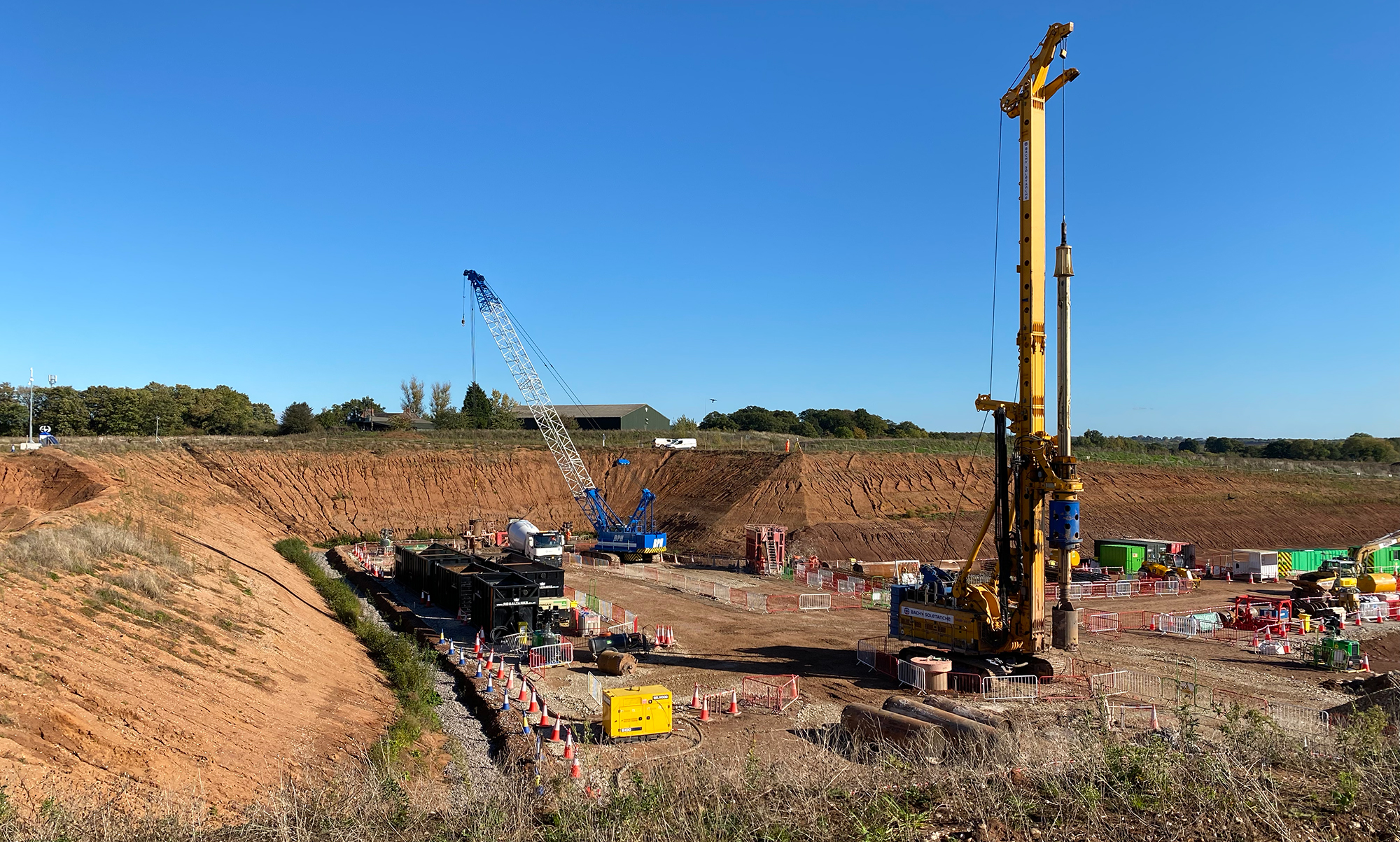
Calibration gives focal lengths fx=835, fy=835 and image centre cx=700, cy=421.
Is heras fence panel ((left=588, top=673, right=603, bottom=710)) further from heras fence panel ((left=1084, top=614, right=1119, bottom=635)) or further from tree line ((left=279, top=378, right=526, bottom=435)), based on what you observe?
tree line ((left=279, top=378, right=526, bottom=435))

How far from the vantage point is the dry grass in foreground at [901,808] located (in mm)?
7617

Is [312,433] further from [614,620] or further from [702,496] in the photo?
[614,620]

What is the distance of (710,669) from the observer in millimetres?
23312

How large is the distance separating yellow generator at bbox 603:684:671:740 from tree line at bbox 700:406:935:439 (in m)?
114

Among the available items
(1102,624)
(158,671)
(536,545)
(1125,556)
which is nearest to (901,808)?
A: (158,671)

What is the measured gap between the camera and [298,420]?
3745 inches

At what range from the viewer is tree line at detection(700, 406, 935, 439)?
136125 millimetres

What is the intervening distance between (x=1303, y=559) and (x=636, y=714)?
138ft

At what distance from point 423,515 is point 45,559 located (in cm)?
4580

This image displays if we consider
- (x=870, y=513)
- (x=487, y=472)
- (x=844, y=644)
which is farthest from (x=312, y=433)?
(x=844, y=644)

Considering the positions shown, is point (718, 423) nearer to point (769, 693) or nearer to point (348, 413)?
point (348, 413)

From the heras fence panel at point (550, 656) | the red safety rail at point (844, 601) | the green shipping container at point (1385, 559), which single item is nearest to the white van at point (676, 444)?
the red safety rail at point (844, 601)

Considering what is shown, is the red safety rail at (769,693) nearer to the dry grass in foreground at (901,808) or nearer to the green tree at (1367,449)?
the dry grass in foreground at (901,808)

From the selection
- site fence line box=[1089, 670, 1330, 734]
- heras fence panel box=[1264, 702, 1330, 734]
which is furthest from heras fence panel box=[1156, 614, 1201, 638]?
heras fence panel box=[1264, 702, 1330, 734]
